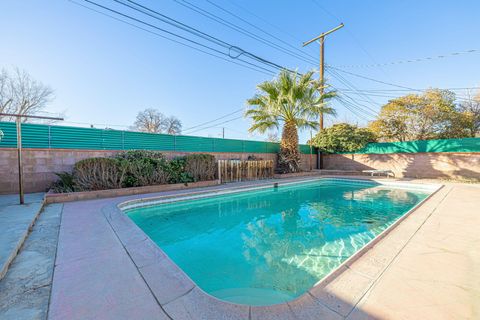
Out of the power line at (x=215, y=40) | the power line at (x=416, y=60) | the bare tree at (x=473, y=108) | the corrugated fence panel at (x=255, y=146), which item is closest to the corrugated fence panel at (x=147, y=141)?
the power line at (x=215, y=40)

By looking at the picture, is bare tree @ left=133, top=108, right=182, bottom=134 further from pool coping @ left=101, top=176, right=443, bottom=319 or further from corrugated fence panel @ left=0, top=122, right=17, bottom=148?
pool coping @ left=101, top=176, right=443, bottom=319

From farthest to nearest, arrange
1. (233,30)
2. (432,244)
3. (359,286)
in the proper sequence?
(233,30) < (432,244) < (359,286)

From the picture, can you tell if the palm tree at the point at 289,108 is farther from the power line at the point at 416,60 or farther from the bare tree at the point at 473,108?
the bare tree at the point at 473,108

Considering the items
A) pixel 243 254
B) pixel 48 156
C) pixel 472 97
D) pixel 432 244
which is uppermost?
pixel 472 97

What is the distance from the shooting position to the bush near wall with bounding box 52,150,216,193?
609 centimetres

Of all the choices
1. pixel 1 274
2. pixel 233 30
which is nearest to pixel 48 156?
pixel 1 274

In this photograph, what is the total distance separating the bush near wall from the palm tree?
464cm

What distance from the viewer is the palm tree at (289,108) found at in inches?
408

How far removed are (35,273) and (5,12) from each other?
8969 millimetres

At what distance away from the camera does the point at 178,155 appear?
30.7 feet

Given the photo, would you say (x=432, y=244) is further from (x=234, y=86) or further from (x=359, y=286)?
(x=234, y=86)

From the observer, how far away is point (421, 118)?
46.1 ft

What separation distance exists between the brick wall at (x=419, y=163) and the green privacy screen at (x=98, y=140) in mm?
9469

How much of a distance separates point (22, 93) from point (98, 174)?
18583 mm
